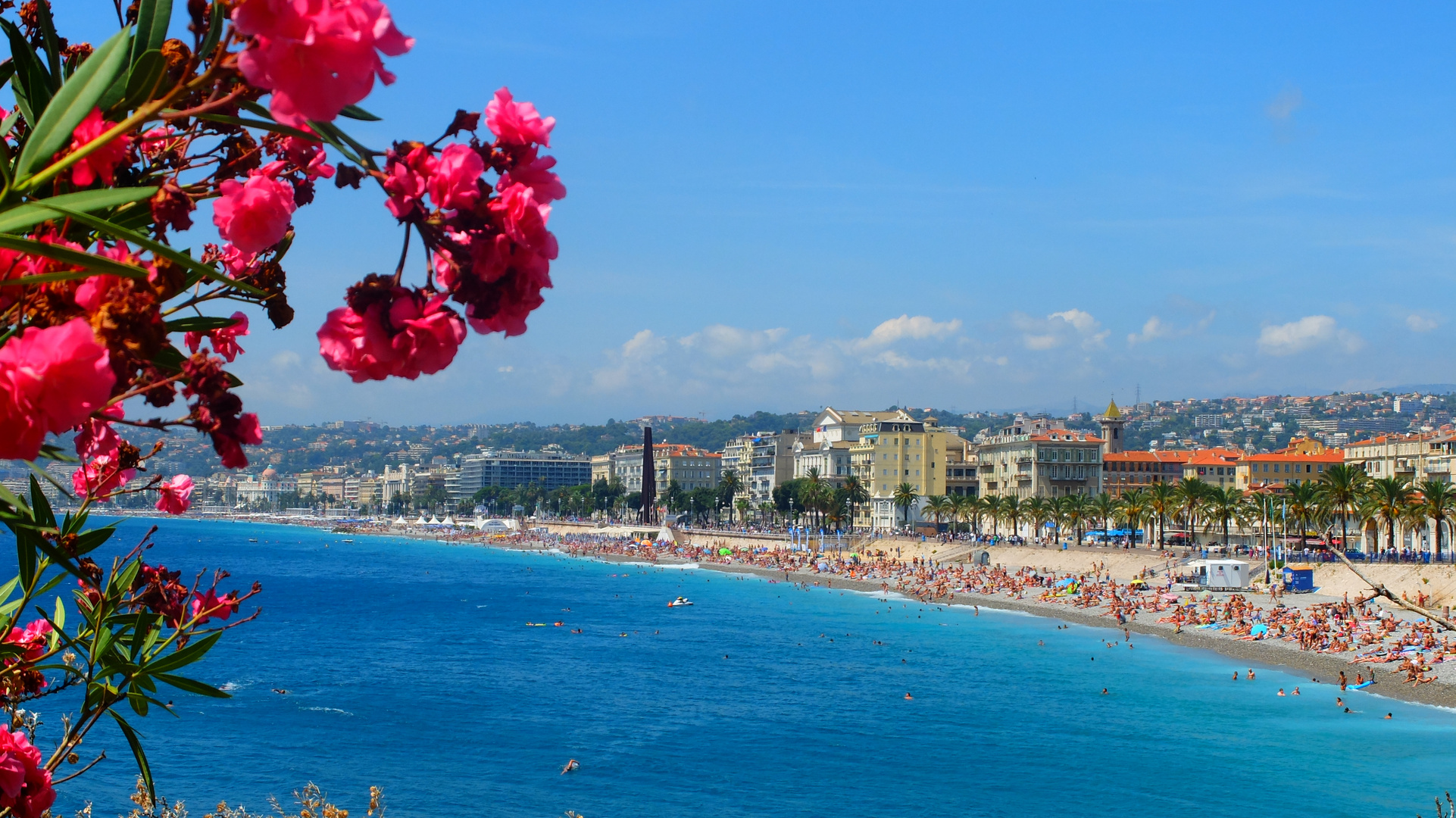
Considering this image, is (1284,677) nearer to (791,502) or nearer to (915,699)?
(915,699)

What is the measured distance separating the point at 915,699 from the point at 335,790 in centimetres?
1887

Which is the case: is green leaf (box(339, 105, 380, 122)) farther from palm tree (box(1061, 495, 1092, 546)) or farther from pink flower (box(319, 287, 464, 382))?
palm tree (box(1061, 495, 1092, 546))

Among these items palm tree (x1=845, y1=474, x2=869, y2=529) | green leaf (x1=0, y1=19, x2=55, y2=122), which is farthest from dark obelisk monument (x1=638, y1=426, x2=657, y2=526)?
green leaf (x1=0, y1=19, x2=55, y2=122)

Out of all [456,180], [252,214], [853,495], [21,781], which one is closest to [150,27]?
[252,214]

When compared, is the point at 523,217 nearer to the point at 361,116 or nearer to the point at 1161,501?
the point at 361,116

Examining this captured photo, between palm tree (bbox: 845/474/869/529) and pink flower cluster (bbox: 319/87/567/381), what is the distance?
107049 mm

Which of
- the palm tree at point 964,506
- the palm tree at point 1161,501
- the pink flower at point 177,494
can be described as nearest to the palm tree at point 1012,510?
the palm tree at point 964,506

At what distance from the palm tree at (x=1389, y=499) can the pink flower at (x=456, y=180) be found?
59247mm

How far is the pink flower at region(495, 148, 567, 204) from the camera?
81.8 inches

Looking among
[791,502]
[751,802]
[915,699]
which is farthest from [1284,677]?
[791,502]

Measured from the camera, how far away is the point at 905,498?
104 m

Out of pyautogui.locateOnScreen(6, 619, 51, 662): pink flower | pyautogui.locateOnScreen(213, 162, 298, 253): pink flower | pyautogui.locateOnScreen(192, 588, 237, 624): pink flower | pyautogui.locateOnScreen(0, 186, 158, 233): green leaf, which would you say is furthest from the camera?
pyautogui.locateOnScreen(192, 588, 237, 624): pink flower

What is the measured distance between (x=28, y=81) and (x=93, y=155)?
0.49m

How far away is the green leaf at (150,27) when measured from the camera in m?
2.20
